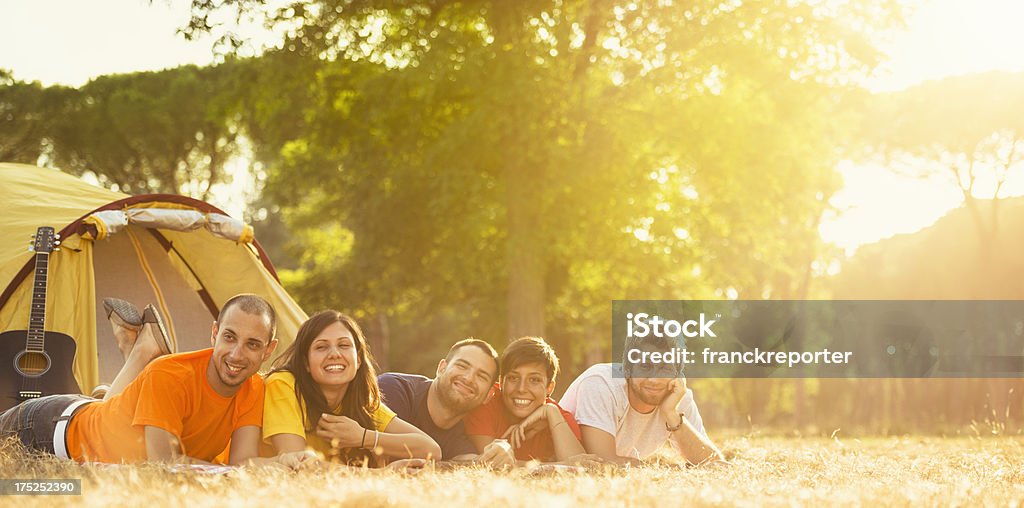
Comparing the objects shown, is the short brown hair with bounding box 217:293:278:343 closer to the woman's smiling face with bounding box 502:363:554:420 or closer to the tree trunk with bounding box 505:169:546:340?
the woman's smiling face with bounding box 502:363:554:420

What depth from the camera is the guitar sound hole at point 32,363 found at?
313 inches

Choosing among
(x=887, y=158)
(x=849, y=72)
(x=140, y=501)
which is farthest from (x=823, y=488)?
(x=887, y=158)

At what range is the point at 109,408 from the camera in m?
5.66

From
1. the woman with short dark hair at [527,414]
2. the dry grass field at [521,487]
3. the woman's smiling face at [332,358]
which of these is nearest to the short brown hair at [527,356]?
the woman with short dark hair at [527,414]

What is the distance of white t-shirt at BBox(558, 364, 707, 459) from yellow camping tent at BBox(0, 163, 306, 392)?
3646 mm

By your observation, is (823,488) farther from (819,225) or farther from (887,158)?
(887,158)

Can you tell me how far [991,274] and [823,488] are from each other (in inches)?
821

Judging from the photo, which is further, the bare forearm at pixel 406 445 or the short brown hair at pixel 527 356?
the short brown hair at pixel 527 356

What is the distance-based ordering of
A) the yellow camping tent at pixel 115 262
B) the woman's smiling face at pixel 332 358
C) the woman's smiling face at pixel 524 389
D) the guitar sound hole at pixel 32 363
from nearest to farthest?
the woman's smiling face at pixel 332 358 < the woman's smiling face at pixel 524 389 < the guitar sound hole at pixel 32 363 < the yellow camping tent at pixel 115 262

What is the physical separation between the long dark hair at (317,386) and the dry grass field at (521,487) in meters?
0.68

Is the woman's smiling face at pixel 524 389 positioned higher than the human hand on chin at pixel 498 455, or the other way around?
the woman's smiling face at pixel 524 389

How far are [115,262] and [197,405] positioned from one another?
499 centimetres

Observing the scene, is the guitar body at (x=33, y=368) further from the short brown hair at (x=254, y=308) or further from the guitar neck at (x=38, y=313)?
the short brown hair at (x=254, y=308)

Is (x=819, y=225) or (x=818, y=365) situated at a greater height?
(x=819, y=225)
